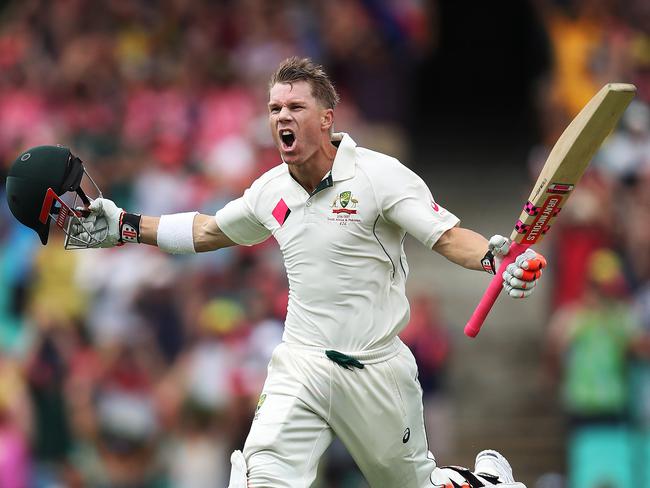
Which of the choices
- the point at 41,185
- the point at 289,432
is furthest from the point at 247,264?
the point at 289,432

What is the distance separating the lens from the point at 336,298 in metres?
6.69

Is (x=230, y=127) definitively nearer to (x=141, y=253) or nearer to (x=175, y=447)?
(x=141, y=253)

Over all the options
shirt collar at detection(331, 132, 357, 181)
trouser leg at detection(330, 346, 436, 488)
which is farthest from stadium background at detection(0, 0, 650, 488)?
shirt collar at detection(331, 132, 357, 181)

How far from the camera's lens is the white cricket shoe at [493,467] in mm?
7278

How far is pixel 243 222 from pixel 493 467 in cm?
186

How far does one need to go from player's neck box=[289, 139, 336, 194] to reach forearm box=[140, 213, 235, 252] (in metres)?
0.58

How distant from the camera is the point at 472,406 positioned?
12.6 meters

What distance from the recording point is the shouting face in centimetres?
664

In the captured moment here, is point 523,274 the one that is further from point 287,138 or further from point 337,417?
point 287,138

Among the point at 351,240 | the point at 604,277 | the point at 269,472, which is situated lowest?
the point at 269,472

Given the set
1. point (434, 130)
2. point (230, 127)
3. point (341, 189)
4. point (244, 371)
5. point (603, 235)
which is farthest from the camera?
point (434, 130)

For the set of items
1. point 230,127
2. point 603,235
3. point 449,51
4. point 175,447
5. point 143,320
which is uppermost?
point 449,51

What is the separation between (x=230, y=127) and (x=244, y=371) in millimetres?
2939

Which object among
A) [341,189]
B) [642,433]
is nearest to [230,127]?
[642,433]
